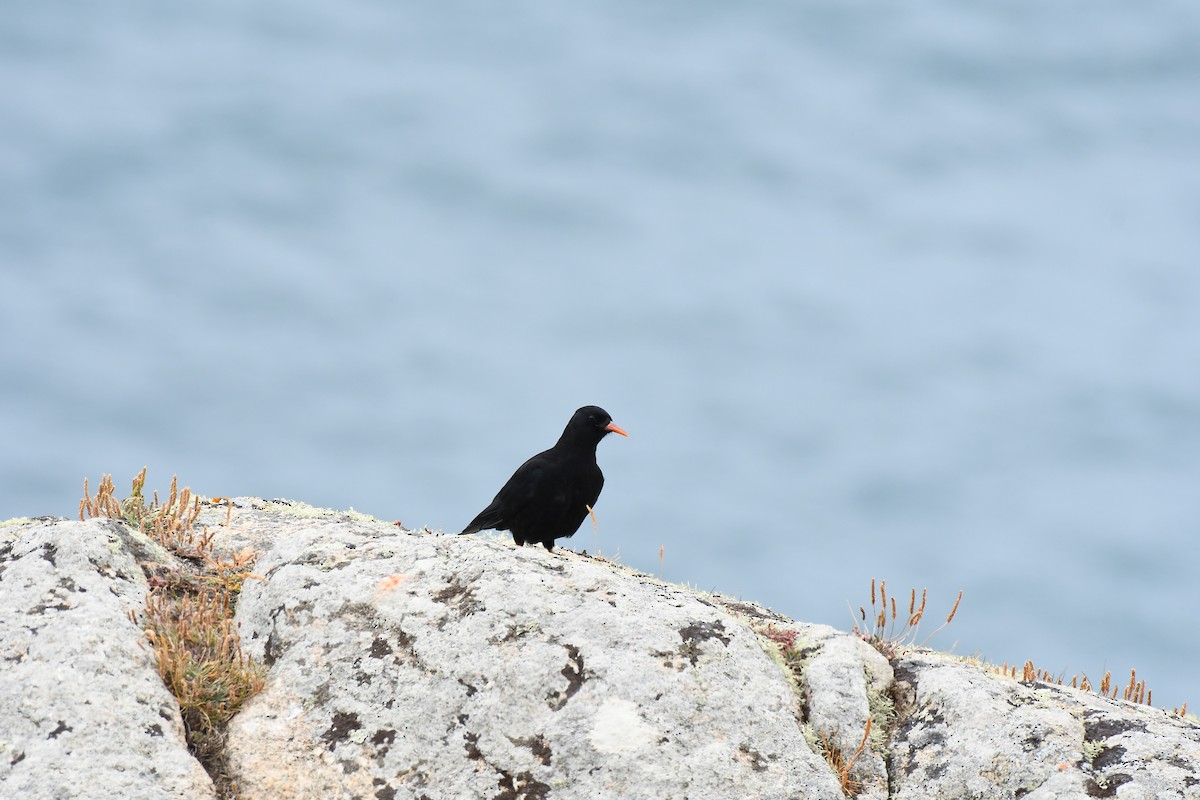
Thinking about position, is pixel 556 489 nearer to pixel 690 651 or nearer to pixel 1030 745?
pixel 690 651

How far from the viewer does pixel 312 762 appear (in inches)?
241

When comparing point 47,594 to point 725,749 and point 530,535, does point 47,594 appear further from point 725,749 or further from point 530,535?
point 530,535

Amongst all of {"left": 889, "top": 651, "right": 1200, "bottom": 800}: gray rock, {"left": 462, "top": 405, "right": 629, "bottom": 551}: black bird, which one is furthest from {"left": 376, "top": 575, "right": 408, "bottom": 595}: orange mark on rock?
{"left": 462, "top": 405, "right": 629, "bottom": 551}: black bird

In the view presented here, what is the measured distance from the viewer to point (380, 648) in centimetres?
671

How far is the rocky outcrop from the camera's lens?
5930 mm

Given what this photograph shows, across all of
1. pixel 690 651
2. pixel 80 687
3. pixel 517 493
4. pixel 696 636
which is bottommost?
pixel 80 687

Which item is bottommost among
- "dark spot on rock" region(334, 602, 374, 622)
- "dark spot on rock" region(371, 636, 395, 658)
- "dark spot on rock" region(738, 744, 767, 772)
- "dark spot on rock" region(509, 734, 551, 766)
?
"dark spot on rock" region(509, 734, 551, 766)

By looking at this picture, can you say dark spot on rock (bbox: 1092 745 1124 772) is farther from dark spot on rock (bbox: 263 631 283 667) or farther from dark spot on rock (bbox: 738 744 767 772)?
dark spot on rock (bbox: 263 631 283 667)

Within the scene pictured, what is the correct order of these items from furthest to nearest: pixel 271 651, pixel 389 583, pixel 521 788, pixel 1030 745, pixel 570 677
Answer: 1. pixel 389 583
2. pixel 271 651
3. pixel 570 677
4. pixel 1030 745
5. pixel 521 788

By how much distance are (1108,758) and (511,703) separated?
3.35 m

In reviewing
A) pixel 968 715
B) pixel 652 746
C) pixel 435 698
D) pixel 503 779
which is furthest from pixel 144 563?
pixel 968 715

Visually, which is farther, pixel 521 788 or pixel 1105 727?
pixel 1105 727

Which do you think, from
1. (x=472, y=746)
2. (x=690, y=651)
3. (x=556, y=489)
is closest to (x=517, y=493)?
(x=556, y=489)

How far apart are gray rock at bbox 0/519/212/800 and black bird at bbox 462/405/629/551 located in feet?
19.8
